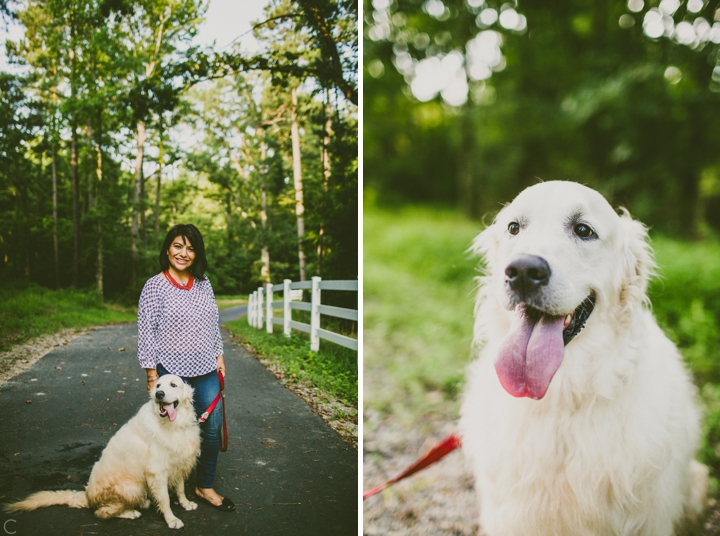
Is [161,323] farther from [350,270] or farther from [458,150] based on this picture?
[458,150]

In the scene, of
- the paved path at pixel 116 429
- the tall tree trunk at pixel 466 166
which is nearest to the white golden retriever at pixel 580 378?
the paved path at pixel 116 429

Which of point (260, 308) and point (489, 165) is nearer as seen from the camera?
point (260, 308)

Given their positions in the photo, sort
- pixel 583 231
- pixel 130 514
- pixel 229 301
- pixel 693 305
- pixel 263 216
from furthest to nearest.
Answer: pixel 693 305
pixel 263 216
pixel 229 301
pixel 130 514
pixel 583 231

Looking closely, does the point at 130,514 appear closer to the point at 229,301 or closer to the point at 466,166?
the point at 229,301

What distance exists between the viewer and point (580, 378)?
4.91ft

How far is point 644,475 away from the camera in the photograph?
1498 mm

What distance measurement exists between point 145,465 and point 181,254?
2.98 ft

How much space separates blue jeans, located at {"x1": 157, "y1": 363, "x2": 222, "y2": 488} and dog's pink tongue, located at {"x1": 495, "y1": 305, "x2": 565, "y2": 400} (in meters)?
1.33

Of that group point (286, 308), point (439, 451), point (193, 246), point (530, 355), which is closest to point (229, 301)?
point (193, 246)

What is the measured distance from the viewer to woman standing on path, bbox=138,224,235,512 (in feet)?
6.72

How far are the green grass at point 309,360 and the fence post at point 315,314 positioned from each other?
0.03 metres

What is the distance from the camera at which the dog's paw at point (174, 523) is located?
6.40 feet

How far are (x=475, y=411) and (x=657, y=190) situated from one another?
6.15 metres

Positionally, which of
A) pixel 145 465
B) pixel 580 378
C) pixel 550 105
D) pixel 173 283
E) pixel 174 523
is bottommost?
pixel 174 523
